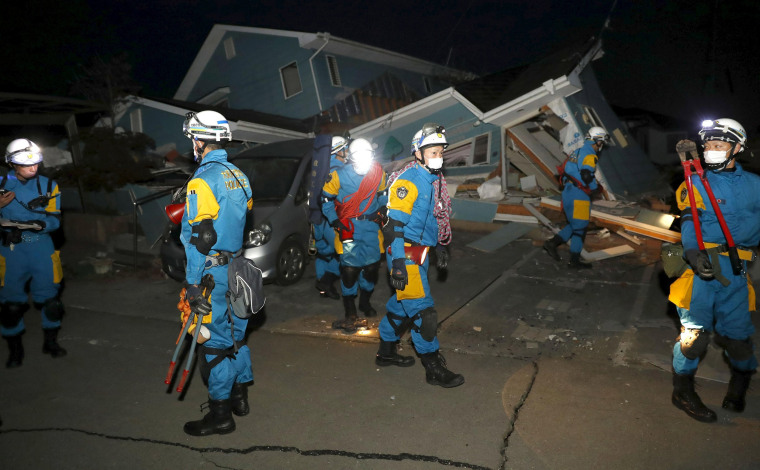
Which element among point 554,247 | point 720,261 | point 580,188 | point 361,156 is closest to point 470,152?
point 554,247

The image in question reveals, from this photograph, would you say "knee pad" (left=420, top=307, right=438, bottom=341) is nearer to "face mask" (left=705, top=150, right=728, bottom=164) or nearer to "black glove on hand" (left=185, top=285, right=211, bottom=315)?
"black glove on hand" (left=185, top=285, right=211, bottom=315)

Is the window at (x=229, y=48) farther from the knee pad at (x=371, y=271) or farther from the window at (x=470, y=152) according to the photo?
the knee pad at (x=371, y=271)

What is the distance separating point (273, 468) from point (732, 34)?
107 ft

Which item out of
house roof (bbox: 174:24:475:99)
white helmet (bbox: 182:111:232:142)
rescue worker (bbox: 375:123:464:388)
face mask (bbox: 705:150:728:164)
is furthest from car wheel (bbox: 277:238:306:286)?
house roof (bbox: 174:24:475:99)

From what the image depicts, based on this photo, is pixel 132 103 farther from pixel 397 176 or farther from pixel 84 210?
pixel 397 176

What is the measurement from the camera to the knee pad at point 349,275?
19.1ft

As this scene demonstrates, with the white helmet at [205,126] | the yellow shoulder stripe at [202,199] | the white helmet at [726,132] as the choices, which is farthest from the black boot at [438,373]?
the white helmet at [726,132]

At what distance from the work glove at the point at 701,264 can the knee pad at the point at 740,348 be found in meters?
0.55

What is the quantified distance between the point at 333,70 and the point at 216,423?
1700 centimetres

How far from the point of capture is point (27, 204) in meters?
5.17

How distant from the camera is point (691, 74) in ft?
101

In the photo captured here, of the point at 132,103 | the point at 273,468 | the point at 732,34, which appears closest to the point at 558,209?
the point at 273,468

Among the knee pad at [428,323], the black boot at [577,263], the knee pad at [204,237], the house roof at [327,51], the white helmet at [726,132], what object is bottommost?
the black boot at [577,263]

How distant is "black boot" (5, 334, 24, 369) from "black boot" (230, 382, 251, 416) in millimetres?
2697
